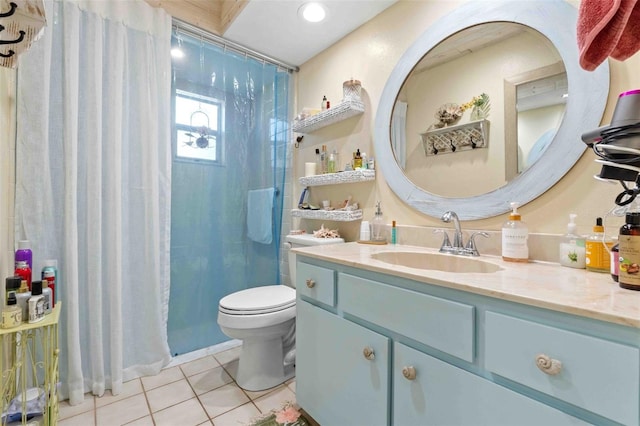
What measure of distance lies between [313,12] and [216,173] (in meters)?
1.20

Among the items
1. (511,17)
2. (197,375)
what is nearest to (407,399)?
(197,375)

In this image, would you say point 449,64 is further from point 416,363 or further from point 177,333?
point 177,333

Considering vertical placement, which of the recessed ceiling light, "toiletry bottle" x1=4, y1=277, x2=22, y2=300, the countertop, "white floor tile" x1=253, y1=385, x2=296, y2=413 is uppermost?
the recessed ceiling light

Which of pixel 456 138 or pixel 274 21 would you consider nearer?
pixel 456 138

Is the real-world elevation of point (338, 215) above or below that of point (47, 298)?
above

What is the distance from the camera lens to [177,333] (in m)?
1.89

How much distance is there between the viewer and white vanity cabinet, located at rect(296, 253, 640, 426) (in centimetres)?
55

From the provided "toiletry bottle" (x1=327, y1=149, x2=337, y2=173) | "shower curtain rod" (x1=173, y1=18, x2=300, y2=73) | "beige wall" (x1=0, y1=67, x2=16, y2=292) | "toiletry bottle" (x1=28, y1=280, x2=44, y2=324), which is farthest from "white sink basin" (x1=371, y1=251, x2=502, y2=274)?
"shower curtain rod" (x1=173, y1=18, x2=300, y2=73)

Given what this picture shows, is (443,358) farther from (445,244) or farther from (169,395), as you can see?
(169,395)

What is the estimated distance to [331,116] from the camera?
1.82m

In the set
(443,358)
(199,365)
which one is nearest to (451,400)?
(443,358)

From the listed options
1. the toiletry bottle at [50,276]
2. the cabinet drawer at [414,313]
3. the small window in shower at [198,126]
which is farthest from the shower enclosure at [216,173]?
the cabinet drawer at [414,313]

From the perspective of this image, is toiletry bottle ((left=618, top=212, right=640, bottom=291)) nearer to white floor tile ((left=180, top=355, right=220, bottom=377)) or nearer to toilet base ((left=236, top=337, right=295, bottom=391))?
toilet base ((left=236, top=337, right=295, bottom=391))

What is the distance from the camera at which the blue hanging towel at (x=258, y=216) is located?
2.12 meters
